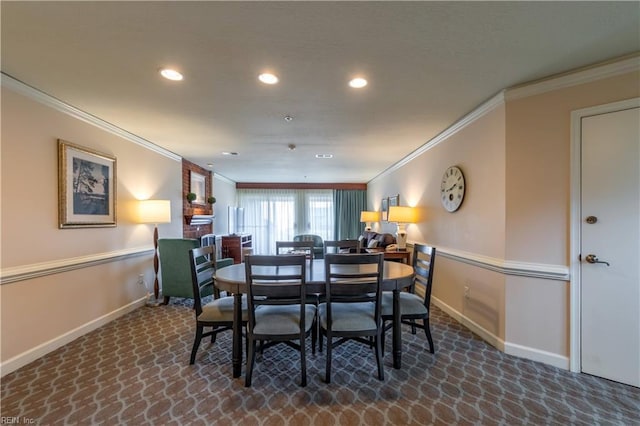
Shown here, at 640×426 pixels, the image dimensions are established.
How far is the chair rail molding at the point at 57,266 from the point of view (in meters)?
2.17

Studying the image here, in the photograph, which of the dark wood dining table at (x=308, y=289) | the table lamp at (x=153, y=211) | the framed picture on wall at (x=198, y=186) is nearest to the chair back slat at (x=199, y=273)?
the dark wood dining table at (x=308, y=289)

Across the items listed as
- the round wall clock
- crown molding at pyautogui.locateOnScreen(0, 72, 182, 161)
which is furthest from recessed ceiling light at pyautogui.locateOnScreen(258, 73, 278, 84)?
Answer: the round wall clock

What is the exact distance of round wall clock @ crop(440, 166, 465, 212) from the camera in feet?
10.2

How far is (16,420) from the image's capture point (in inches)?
65.2

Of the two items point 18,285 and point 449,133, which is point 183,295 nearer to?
point 18,285

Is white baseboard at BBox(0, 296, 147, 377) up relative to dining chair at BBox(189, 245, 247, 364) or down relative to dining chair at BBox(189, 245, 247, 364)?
Answer: down

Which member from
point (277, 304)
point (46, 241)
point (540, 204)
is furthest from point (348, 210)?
point (46, 241)

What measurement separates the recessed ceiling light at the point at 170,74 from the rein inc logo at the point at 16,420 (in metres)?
2.41

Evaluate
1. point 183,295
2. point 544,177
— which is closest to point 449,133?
point 544,177

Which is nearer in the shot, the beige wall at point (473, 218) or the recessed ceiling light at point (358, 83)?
the recessed ceiling light at point (358, 83)

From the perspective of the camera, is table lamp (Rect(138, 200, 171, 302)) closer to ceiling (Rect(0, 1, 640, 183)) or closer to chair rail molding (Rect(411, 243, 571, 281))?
ceiling (Rect(0, 1, 640, 183))

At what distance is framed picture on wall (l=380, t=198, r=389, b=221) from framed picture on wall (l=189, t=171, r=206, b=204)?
4.10 m

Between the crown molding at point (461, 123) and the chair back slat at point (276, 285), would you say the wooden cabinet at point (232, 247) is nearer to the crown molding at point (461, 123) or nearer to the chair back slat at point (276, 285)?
the crown molding at point (461, 123)

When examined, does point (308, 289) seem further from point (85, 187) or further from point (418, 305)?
point (85, 187)
